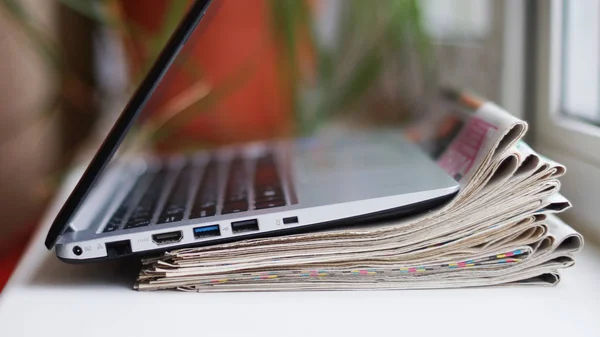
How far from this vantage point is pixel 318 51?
101 cm

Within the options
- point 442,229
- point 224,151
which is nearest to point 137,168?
point 224,151

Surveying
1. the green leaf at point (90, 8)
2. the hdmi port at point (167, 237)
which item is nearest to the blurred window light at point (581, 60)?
the hdmi port at point (167, 237)

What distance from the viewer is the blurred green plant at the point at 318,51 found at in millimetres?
950

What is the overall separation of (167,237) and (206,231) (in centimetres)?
3

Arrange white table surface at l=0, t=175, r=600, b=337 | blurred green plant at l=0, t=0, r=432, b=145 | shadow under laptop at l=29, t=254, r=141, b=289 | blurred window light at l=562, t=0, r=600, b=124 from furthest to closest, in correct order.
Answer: blurred green plant at l=0, t=0, r=432, b=145 < blurred window light at l=562, t=0, r=600, b=124 < shadow under laptop at l=29, t=254, r=141, b=289 < white table surface at l=0, t=175, r=600, b=337

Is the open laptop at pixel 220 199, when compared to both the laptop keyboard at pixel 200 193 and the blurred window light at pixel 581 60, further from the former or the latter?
the blurred window light at pixel 581 60

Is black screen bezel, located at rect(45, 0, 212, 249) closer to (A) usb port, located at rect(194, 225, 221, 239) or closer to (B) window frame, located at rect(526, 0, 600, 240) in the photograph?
(A) usb port, located at rect(194, 225, 221, 239)

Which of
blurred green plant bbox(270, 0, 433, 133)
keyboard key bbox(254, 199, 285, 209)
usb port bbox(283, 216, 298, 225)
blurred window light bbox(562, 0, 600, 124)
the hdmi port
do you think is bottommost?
usb port bbox(283, 216, 298, 225)

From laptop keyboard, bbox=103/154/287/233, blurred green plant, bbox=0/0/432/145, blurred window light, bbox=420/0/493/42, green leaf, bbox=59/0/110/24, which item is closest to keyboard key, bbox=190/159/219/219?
laptop keyboard, bbox=103/154/287/233

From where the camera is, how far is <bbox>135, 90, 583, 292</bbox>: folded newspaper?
1.60 ft

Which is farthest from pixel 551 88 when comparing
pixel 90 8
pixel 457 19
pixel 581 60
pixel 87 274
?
pixel 90 8

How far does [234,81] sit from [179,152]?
158 millimetres

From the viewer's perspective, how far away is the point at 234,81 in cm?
102

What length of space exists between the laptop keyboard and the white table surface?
0.21 feet
